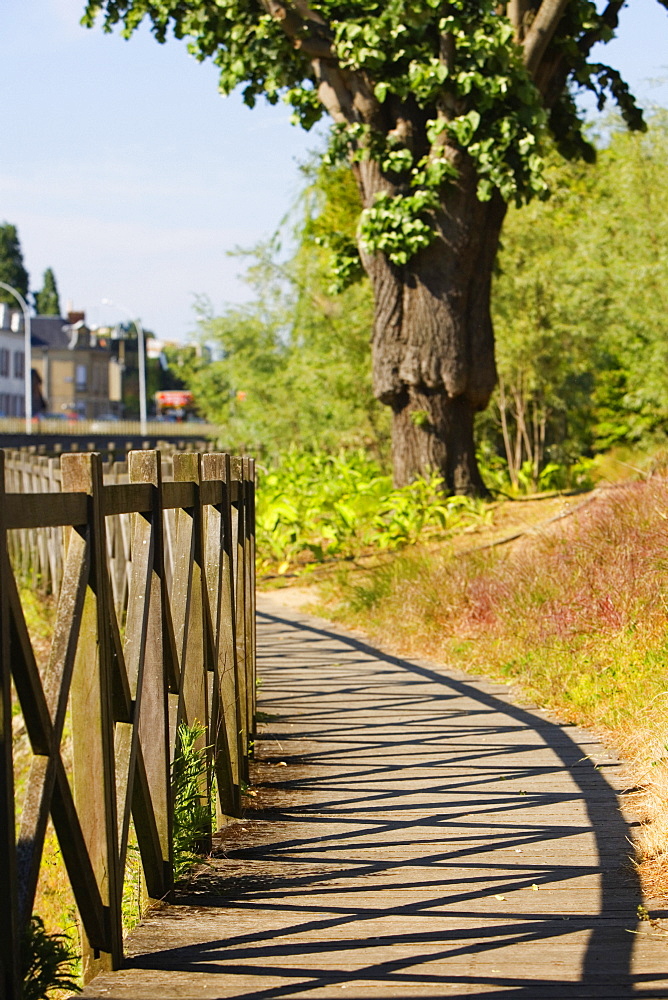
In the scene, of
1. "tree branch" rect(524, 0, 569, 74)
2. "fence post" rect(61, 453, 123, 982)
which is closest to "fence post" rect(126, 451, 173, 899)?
"fence post" rect(61, 453, 123, 982)

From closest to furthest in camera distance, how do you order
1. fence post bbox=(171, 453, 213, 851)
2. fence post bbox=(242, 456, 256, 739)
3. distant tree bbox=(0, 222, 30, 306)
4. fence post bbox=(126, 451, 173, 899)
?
fence post bbox=(126, 451, 173, 899) < fence post bbox=(171, 453, 213, 851) < fence post bbox=(242, 456, 256, 739) < distant tree bbox=(0, 222, 30, 306)

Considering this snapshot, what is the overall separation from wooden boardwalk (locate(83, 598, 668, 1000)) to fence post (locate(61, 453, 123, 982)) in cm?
19

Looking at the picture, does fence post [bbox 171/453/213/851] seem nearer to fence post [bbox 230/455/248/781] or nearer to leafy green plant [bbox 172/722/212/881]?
leafy green plant [bbox 172/722/212/881]

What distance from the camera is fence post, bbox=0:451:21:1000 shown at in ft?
8.96

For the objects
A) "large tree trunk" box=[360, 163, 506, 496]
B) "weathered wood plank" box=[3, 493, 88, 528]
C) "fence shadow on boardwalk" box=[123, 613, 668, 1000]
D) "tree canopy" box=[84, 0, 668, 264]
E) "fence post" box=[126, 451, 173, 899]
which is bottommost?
"fence shadow on boardwalk" box=[123, 613, 668, 1000]

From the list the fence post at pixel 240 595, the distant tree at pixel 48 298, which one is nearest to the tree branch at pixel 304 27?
the fence post at pixel 240 595

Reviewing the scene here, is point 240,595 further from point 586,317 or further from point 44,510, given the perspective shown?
point 586,317

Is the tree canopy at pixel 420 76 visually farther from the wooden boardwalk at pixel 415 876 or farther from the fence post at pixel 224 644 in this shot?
the fence post at pixel 224 644

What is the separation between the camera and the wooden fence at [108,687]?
2.84 m

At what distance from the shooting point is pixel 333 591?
41.1 feet

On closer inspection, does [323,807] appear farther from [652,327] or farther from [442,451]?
[652,327]

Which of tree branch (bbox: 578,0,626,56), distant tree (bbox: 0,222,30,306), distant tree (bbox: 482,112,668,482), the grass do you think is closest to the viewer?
the grass

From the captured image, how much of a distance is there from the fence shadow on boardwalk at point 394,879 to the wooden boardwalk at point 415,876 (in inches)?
0.4

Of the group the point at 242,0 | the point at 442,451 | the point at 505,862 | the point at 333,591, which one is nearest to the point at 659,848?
the point at 505,862
